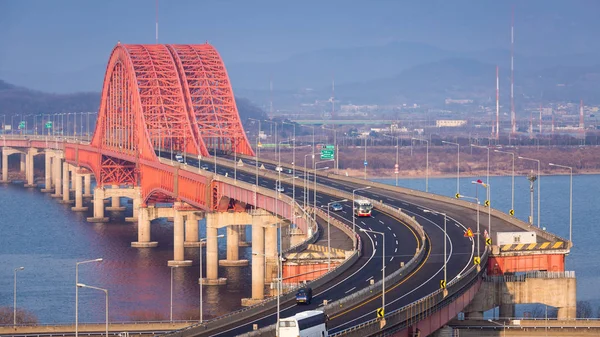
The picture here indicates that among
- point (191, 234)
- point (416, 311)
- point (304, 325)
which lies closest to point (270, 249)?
point (191, 234)

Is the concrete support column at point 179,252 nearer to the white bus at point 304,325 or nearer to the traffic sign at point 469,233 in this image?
the traffic sign at point 469,233

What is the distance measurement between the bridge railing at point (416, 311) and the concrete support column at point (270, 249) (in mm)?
25379

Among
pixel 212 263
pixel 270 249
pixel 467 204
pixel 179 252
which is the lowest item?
pixel 179 252

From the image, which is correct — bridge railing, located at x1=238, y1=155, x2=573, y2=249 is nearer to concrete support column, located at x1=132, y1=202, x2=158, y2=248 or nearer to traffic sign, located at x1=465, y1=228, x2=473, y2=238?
traffic sign, located at x1=465, y1=228, x2=473, y2=238

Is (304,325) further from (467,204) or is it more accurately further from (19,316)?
(467,204)

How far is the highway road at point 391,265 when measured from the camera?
8605 centimetres

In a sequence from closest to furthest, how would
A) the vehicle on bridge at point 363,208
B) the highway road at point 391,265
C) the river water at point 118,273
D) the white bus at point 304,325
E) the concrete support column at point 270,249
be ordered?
the white bus at point 304,325 → the highway road at point 391,265 → the river water at point 118,273 → the concrete support column at point 270,249 → the vehicle on bridge at point 363,208

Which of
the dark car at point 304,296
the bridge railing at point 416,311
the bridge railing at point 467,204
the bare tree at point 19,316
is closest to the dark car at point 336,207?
the bridge railing at point 467,204

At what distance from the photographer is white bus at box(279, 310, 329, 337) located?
245 ft

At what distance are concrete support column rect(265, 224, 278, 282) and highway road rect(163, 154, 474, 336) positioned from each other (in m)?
5.89

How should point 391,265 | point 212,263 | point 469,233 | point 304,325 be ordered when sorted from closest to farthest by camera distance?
1. point 304,325
2. point 391,265
3. point 469,233
4. point 212,263

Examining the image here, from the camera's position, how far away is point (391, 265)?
10469 cm

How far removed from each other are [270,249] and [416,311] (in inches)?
1891

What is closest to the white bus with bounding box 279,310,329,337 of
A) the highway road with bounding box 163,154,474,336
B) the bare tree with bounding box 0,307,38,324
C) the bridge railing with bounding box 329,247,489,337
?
the bridge railing with bounding box 329,247,489,337
